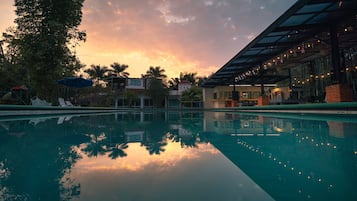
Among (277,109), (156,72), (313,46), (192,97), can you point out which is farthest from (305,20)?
(156,72)

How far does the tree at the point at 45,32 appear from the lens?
11.4 meters

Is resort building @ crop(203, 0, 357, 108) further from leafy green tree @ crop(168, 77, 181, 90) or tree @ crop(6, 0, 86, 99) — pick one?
leafy green tree @ crop(168, 77, 181, 90)

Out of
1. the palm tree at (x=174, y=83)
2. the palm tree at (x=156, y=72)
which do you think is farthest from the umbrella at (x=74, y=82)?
the palm tree at (x=174, y=83)

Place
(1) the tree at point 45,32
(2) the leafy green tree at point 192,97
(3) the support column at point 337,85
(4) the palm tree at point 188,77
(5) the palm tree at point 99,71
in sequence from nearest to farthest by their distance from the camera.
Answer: (3) the support column at point 337,85, (1) the tree at point 45,32, (2) the leafy green tree at point 192,97, (5) the palm tree at point 99,71, (4) the palm tree at point 188,77

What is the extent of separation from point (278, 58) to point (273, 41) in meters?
4.41

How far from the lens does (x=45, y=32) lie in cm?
1177

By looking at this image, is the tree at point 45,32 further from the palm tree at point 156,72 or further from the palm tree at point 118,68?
the palm tree at point 156,72

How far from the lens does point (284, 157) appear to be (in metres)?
2.19

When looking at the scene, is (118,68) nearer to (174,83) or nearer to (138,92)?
(138,92)

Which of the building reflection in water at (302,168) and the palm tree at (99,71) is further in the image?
the palm tree at (99,71)

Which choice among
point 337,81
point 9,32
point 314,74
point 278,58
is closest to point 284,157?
point 337,81

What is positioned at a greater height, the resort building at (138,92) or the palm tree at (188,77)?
the palm tree at (188,77)

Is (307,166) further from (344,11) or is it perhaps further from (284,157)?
(344,11)

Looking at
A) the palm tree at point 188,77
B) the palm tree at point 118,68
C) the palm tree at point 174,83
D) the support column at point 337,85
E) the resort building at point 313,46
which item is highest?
the palm tree at point 118,68
